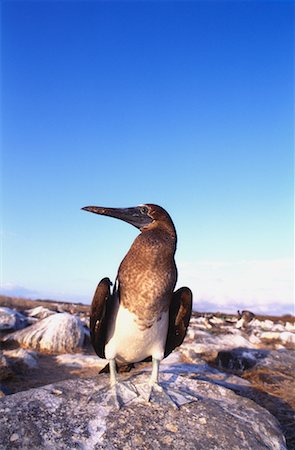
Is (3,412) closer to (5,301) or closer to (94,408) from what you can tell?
(94,408)

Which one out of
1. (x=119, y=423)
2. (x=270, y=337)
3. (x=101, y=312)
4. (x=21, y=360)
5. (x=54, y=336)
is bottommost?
(x=21, y=360)

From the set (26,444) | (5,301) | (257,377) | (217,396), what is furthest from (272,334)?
(5,301)

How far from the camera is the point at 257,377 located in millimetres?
8250

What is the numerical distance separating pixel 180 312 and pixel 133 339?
2.79 ft

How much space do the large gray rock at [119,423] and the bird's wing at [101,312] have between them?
522 mm

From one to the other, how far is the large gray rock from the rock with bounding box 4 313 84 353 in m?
7.62

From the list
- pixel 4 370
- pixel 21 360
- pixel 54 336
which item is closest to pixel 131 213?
pixel 4 370

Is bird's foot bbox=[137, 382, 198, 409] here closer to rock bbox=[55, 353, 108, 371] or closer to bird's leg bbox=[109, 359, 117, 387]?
bird's leg bbox=[109, 359, 117, 387]

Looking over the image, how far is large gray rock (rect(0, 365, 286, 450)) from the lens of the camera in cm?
343

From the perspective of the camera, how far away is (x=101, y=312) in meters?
4.75

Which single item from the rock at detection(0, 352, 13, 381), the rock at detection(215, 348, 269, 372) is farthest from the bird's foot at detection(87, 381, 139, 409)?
the rock at detection(215, 348, 269, 372)

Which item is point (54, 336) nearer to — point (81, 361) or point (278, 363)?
point (81, 361)

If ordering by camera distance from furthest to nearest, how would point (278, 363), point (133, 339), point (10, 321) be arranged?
point (10, 321) → point (278, 363) → point (133, 339)

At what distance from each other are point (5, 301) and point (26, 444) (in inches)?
957
